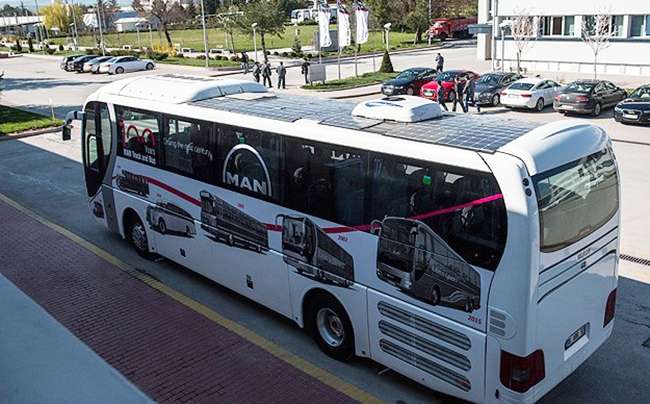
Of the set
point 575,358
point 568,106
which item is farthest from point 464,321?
point 568,106

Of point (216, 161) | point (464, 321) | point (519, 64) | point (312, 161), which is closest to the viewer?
point (464, 321)

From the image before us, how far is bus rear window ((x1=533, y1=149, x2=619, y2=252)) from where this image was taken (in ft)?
19.4

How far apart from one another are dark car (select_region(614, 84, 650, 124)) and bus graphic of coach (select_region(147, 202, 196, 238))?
18551 millimetres

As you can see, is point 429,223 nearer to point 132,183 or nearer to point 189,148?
point 189,148

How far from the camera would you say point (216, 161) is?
31.1 feet

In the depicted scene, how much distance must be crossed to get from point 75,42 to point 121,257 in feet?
234

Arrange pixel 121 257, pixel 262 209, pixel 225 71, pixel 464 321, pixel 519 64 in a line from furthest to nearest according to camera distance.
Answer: pixel 225 71, pixel 519 64, pixel 121 257, pixel 262 209, pixel 464 321

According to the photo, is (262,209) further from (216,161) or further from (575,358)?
(575,358)

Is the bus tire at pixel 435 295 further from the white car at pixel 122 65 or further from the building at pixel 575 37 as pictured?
the white car at pixel 122 65

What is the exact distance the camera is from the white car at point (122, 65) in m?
49.6

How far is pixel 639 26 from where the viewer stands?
35.9 meters

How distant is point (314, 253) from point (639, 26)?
3436 centimetres

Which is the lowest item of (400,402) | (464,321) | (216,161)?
(400,402)

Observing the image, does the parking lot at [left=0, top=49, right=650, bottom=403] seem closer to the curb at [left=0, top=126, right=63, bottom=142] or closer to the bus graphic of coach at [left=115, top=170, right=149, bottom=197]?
the curb at [left=0, top=126, right=63, bottom=142]
